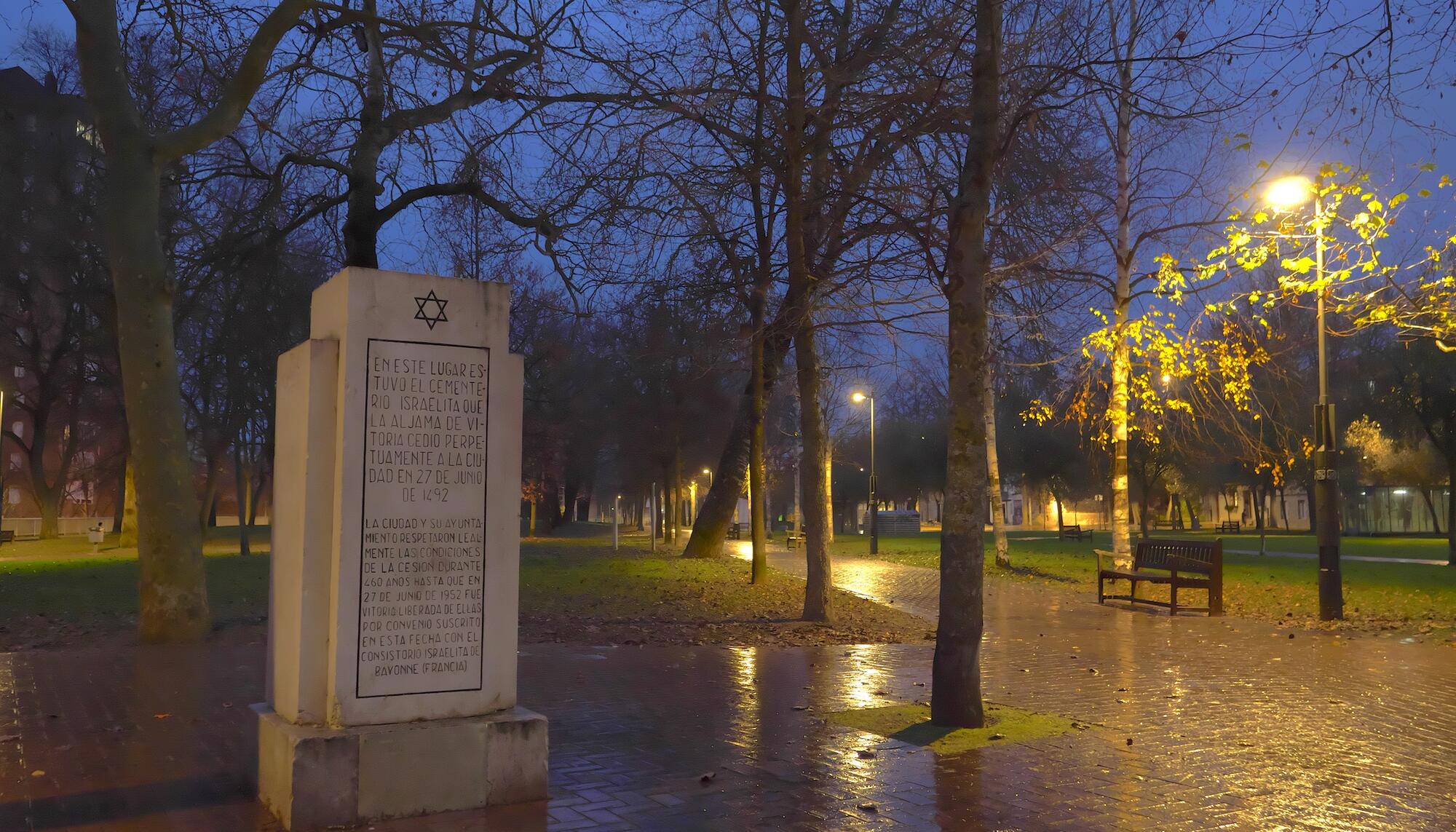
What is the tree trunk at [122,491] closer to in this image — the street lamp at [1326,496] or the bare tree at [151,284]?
the bare tree at [151,284]

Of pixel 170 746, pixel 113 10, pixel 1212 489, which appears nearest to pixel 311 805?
pixel 170 746

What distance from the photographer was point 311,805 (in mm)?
5250

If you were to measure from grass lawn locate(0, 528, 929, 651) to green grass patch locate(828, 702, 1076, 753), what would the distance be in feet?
15.2

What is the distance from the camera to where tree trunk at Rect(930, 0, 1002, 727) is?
771 cm

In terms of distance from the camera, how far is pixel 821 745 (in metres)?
7.17

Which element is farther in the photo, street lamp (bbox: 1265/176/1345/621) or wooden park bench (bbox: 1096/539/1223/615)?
wooden park bench (bbox: 1096/539/1223/615)

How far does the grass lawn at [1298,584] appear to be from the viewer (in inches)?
642

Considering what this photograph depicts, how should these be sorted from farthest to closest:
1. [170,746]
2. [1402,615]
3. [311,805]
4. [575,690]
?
1. [1402,615]
2. [575,690]
3. [170,746]
4. [311,805]

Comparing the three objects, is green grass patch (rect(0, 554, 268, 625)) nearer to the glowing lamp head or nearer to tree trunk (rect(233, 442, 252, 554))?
tree trunk (rect(233, 442, 252, 554))

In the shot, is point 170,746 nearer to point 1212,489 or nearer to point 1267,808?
point 1267,808

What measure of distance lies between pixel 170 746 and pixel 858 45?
8.23 meters

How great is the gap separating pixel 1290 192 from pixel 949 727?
10688 millimetres

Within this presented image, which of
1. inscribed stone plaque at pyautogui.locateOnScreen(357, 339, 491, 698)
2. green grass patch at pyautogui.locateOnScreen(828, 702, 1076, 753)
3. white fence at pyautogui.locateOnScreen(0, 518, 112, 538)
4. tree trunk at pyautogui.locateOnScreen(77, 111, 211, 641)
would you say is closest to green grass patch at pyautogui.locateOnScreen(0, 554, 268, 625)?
tree trunk at pyautogui.locateOnScreen(77, 111, 211, 641)

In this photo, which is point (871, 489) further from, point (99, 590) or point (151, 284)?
point (151, 284)
